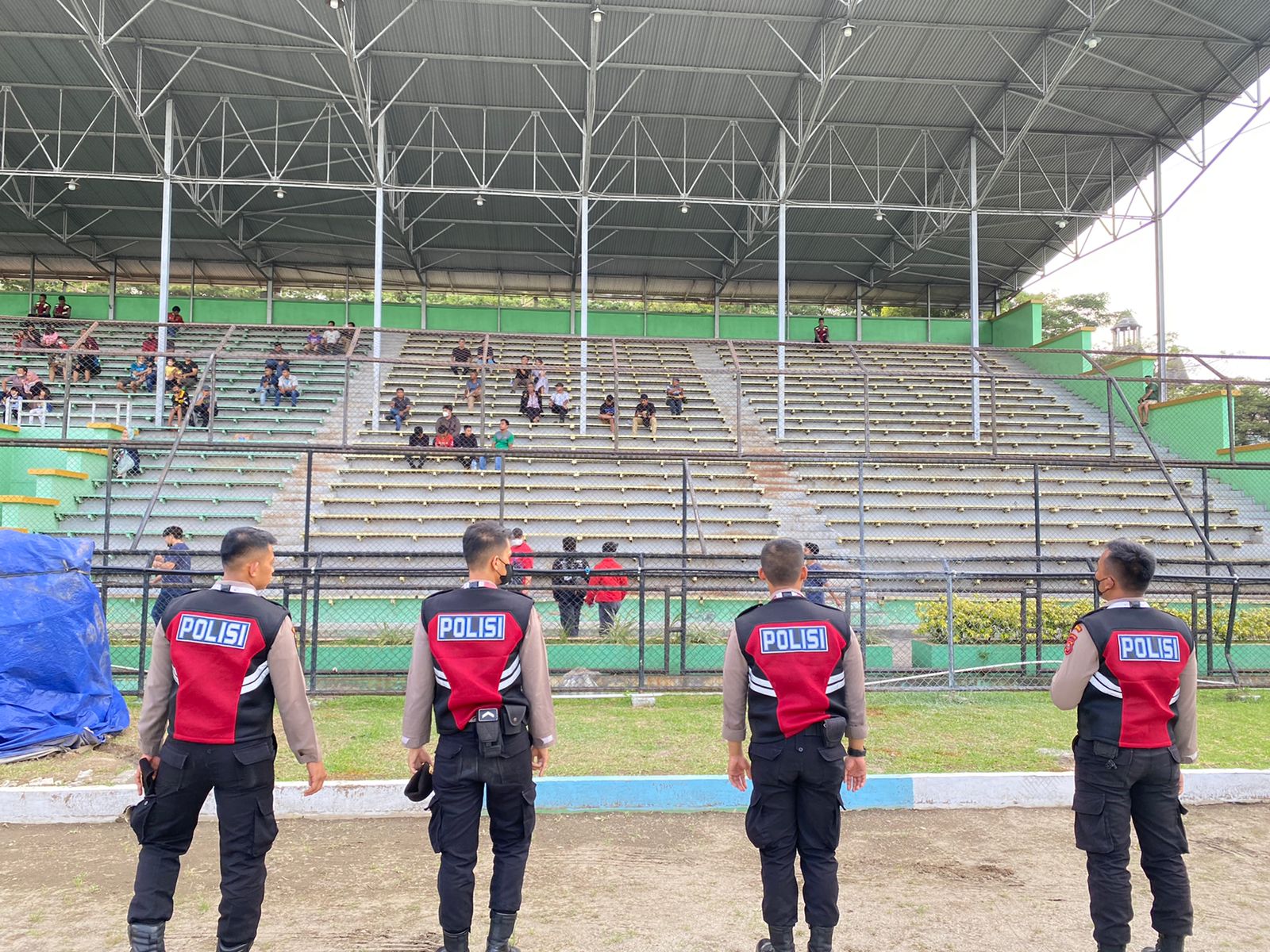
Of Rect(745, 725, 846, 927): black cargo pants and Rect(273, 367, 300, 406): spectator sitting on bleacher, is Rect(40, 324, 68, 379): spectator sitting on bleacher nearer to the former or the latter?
Rect(273, 367, 300, 406): spectator sitting on bleacher

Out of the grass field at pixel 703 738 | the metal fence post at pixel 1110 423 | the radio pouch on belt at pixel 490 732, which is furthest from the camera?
the metal fence post at pixel 1110 423

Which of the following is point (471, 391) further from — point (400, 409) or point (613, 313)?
point (613, 313)

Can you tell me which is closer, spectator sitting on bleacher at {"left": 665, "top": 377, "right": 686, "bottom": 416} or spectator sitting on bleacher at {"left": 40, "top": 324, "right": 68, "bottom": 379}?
spectator sitting on bleacher at {"left": 40, "top": 324, "right": 68, "bottom": 379}

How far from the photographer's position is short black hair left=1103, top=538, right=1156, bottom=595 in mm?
4043

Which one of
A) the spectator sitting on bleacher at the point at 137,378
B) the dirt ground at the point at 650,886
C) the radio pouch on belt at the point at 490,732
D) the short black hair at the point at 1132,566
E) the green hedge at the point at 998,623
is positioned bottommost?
the dirt ground at the point at 650,886

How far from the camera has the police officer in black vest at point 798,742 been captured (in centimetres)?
389

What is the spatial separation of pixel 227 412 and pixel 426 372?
453cm

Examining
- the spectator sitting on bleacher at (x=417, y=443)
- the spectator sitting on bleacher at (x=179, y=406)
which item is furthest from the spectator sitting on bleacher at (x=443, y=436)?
the spectator sitting on bleacher at (x=179, y=406)

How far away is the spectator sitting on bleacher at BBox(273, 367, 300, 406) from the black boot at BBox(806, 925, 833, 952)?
54.0ft

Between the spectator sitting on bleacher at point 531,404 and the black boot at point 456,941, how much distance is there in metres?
12.1

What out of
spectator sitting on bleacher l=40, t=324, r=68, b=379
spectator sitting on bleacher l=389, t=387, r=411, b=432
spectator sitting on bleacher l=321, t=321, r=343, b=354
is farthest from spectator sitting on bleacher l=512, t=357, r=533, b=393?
spectator sitting on bleacher l=40, t=324, r=68, b=379

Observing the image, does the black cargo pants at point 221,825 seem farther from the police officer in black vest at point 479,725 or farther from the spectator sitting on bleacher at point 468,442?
the spectator sitting on bleacher at point 468,442

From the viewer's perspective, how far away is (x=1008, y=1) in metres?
18.6

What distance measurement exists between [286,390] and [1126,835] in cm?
1727
